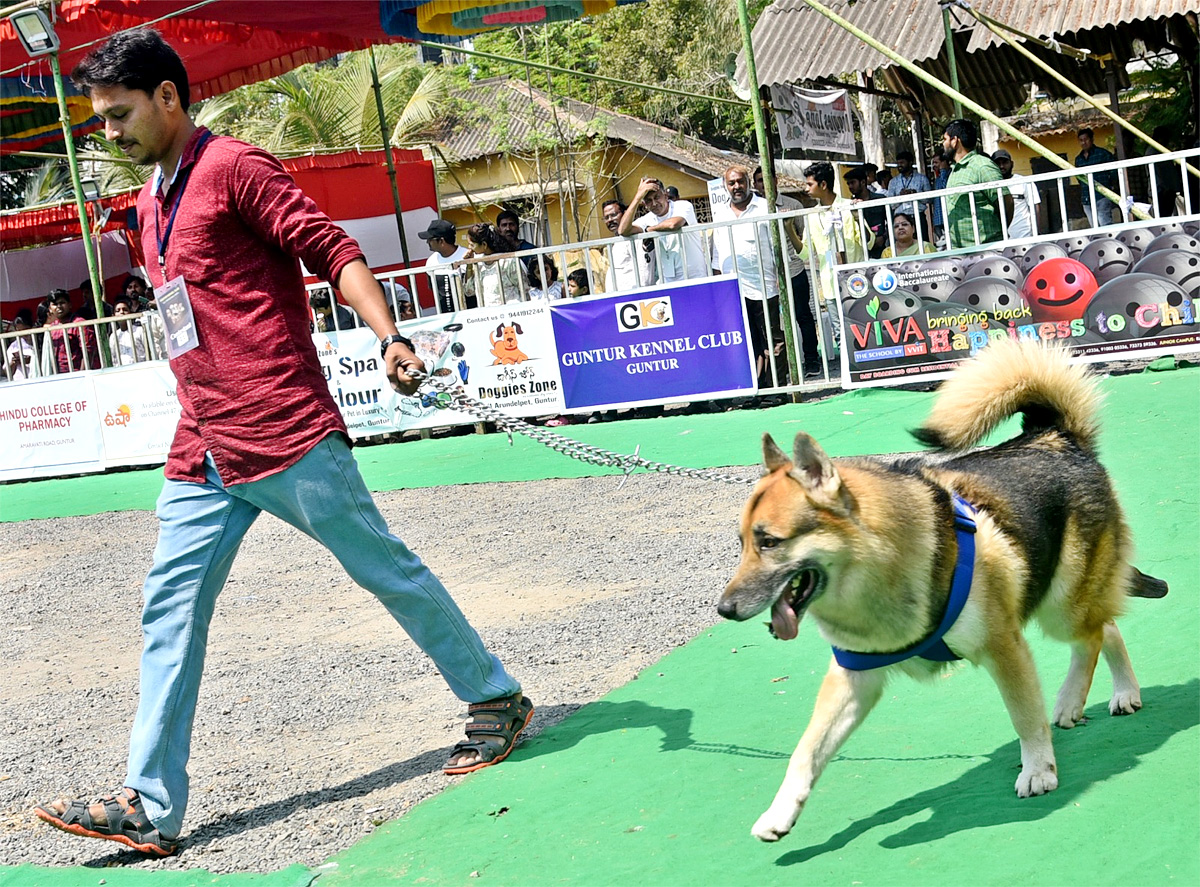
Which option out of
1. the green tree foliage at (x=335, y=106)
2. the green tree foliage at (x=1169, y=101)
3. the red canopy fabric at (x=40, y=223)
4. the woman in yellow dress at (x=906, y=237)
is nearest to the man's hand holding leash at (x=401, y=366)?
the woman in yellow dress at (x=906, y=237)

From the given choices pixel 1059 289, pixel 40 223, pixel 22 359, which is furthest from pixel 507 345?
pixel 40 223

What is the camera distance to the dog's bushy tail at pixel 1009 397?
3811 mm

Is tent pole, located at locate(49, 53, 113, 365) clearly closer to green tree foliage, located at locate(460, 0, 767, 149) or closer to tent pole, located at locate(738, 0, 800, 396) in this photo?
tent pole, located at locate(738, 0, 800, 396)

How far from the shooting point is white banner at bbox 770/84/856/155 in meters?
14.3

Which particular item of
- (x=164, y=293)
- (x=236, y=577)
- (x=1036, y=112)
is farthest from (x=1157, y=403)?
(x=1036, y=112)

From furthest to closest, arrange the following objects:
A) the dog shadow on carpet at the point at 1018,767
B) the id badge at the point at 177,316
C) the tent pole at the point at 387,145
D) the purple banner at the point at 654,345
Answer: the tent pole at the point at 387,145, the purple banner at the point at 654,345, the id badge at the point at 177,316, the dog shadow on carpet at the point at 1018,767

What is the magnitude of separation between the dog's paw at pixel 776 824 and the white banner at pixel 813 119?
11.8 meters

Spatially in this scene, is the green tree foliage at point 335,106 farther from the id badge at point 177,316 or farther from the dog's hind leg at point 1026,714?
the dog's hind leg at point 1026,714

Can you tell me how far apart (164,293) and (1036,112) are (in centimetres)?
3876

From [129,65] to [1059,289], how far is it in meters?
8.10

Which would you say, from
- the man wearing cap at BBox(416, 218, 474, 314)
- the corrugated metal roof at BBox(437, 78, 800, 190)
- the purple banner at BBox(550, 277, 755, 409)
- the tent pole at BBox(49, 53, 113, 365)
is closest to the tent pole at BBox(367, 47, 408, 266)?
the man wearing cap at BBox(416, 218, 474, 314)

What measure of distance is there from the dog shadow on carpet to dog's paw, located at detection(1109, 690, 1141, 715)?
3 centimetres

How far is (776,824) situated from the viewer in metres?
3.18

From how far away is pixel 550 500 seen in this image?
29.6 feet
